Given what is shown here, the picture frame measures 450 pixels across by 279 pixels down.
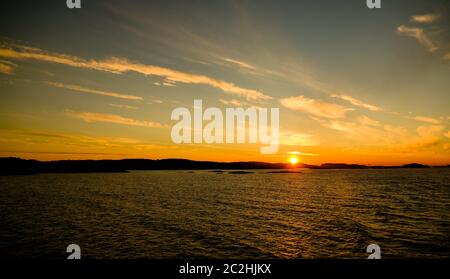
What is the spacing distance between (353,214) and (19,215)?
51.4m

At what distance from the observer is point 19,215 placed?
43.4m

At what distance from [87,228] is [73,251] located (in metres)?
10.4

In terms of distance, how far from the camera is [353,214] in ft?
152

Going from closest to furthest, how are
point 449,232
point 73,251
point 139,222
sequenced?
point 73,251 → point 449,232 → point 139,222
